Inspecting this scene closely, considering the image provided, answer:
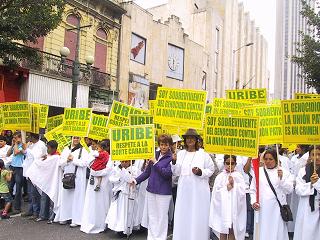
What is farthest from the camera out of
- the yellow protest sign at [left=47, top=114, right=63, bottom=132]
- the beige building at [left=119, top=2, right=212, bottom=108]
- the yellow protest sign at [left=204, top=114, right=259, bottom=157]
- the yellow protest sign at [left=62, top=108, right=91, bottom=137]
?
the beige building at [left=119, top=2, right=212, bottom=108]

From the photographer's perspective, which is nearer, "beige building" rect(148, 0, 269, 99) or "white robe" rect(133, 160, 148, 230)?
"white robe" rect(133, 160, 148, 230)

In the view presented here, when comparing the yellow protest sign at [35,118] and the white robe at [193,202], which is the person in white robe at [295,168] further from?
the yellow protest sign at [35,118]

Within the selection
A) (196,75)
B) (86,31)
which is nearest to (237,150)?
(86,31)

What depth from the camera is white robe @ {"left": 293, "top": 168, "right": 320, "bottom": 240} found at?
5.99 m

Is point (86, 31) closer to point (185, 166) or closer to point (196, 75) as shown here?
point (196, 75)

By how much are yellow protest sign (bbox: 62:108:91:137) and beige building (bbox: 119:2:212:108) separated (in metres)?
17.5

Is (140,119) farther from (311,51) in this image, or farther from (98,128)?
(311,51)

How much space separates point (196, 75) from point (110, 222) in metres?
30.7

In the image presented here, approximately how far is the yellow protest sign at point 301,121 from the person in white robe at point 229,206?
3.02ft

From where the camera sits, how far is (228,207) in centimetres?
640

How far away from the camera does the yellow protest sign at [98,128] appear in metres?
9.10

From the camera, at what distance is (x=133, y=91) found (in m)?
28.5

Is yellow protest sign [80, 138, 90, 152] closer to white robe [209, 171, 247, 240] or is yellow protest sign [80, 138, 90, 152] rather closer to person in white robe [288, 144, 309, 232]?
white robe [209, 171, 247, 240]

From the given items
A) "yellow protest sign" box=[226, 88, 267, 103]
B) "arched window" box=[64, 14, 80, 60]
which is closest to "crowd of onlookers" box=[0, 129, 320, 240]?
"yellow protest sign" box=[226, 88, 267, 103]
